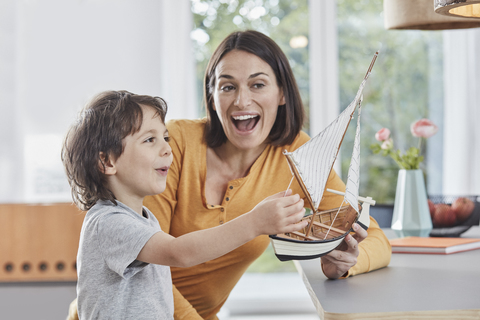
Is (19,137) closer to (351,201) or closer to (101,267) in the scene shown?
(101,267)

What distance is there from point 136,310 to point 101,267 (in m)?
0.12

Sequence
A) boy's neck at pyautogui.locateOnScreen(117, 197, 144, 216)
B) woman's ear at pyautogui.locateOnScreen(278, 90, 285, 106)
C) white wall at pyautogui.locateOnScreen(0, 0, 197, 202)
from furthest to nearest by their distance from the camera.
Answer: white wall at pyautogui.locateOnScreen(0, 0, 197, 202) < woman's ear at pyautogui.locateOnScreen(278, 90, 285, 106) < boy's neck at pyautogui.locateOnScreen(117, 197, 144, 216)

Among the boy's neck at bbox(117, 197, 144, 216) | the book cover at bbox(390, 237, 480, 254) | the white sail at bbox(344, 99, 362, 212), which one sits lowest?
the book cover at bbox(390, 237, 480, 254)

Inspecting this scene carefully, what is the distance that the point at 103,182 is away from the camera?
3.59 feet

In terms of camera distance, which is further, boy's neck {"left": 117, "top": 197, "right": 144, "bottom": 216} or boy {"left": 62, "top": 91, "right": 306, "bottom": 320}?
boy's neck {"left": 117, "top": 197, "right": 144, "bottom": 216}

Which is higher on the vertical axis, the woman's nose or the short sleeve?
the woman's nose

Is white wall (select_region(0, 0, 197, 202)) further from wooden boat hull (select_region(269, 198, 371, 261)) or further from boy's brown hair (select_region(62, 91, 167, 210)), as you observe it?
wooden boat hull (select_region(269, 198, 371, 261))

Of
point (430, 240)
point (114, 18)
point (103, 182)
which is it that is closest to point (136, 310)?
point (103, 182)

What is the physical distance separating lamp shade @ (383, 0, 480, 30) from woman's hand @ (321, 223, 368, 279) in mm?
878

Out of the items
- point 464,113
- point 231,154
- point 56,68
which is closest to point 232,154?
point 231,154

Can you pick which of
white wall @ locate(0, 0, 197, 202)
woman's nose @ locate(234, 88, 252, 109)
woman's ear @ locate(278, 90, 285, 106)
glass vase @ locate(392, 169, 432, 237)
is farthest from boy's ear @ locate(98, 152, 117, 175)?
white wall @ locate(0, 0, 197, 202)

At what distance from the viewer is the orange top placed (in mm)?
1416

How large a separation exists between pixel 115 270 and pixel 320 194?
1.46ft

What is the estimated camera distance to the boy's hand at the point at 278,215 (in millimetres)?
875
